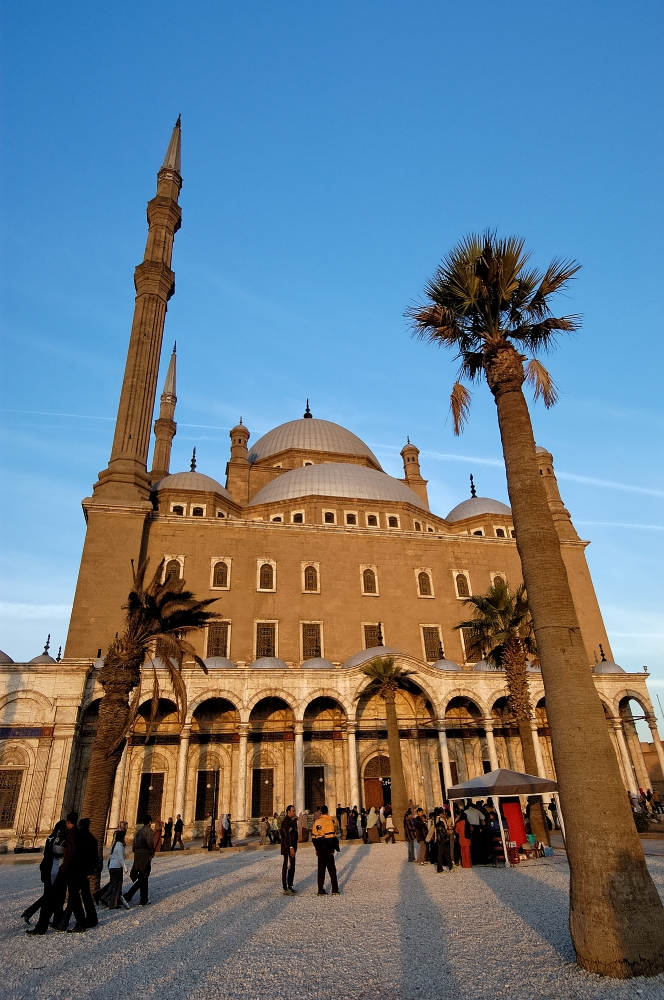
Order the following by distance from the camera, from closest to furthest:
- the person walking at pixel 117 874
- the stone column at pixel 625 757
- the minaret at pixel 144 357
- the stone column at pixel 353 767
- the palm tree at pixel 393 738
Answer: the person walking at pixel 117 874 → the palm tree at pixel 393 738 → the stone column at pixel 353 767 → the stone column at pixel 625 757 → the minaret at pixel 144 357

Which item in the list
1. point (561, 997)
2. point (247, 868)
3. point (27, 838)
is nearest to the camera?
point (561, 997)

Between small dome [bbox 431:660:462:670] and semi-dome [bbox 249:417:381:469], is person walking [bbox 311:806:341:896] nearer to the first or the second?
small dome [bbox 431:660:462:670]

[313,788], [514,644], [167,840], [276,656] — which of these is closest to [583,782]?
[514,644]

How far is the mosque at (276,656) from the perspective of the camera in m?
20.9

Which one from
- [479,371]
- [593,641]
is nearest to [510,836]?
[479,371]

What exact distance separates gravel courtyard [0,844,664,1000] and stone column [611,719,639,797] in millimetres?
14995

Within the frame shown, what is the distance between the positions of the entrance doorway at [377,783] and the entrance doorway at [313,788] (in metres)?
1.83

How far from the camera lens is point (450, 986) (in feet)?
16.6

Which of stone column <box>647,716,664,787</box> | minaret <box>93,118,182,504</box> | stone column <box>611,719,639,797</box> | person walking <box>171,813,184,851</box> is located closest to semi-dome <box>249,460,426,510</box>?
minaret <box>93,118,182,504</box>

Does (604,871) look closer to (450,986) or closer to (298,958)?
(450,986)

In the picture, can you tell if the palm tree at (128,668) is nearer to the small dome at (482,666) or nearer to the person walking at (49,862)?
the person walking at (49,862)

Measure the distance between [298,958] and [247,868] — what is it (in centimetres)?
807

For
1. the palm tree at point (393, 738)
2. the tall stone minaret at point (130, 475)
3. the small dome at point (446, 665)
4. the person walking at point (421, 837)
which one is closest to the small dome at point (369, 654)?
the small dome at point (446, 665)

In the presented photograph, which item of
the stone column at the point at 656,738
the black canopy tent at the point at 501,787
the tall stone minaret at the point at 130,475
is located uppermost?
the tall stone minaret at the point at 130,475
